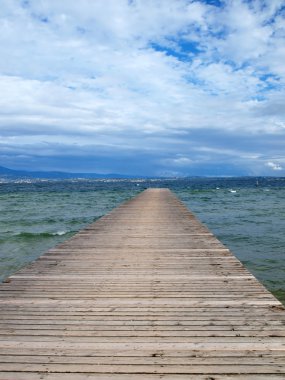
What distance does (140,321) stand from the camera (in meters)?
4.58

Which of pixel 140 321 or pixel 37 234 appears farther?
pixel 37 234

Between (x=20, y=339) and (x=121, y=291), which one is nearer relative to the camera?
(x=20, y=339)

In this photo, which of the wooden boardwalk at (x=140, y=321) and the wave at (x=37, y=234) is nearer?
the wooden boardwalk at (x=140, y=321)

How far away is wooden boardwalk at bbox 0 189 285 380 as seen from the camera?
11.6ft

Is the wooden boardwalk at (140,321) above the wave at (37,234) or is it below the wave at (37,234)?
above

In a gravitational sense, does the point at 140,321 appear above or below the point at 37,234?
above

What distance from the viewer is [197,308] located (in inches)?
196

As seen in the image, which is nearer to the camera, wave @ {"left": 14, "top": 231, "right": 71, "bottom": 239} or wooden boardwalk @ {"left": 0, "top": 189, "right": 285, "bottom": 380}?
wooden boardwalk @ {"left": 0, "top": 189, "right": 285, "bottom": 380}

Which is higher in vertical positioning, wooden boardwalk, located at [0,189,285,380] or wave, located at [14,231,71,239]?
wooden boardwalk, located at [0,189,285,380]

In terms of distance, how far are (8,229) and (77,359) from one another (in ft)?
61.2

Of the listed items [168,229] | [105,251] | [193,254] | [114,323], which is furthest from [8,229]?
[114,323]

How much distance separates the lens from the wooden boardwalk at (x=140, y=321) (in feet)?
11.6

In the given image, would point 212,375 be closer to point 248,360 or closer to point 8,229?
point 248,360

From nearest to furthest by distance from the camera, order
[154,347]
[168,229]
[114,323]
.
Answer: [154,347]
[114,323]
[168,229]
